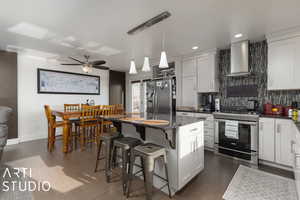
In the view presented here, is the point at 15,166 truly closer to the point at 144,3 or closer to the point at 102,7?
the point at 102,7

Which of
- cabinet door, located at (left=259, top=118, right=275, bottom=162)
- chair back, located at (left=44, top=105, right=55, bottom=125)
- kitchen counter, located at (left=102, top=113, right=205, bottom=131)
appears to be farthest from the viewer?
chair back, located at (left=44, top=105, right=55, bottom=125)

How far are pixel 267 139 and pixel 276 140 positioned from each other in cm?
12

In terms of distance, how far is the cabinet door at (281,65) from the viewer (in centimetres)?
253

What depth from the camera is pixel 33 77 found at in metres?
4.11

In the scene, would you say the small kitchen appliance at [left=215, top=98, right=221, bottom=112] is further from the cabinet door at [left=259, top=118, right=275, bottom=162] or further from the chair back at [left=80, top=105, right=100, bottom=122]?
the chair back at [left=80, top=105, right=100, bottom=122]

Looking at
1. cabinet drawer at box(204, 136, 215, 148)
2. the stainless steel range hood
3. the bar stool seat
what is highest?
the stainless steel range hood

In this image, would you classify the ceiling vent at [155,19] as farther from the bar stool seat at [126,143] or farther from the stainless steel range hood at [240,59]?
the stainless steel range hood at [240,59]

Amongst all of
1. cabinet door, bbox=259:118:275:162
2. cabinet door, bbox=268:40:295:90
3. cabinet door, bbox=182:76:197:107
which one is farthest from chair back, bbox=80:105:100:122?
cabinet door, bbox=268:40:295:90

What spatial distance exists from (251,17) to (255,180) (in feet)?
8.01

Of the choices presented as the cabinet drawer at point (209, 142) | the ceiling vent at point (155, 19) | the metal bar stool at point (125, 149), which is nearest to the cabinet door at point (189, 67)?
the cabinet drawer at point (209, 142)

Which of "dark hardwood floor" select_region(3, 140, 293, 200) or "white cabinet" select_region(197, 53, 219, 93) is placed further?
"white cabinet" select_region(197, 53, 219, 93)

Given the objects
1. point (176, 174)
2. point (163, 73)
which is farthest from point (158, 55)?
point (176, 174)

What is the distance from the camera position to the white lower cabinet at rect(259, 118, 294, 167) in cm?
232

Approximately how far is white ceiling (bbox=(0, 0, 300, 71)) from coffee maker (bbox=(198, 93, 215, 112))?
1299 mm
